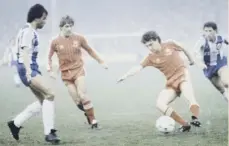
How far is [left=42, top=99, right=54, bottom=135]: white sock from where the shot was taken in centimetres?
257

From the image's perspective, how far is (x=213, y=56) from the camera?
2.96 m

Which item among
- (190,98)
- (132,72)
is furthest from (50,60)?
(190,98)

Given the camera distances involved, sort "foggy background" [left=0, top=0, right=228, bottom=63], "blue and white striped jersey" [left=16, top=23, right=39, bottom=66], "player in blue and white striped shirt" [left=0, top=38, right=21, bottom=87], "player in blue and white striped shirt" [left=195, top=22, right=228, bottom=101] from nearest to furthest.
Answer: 1. "blue and white striped jersey" [left=16, top=23, right=39, bottom=66]
2. "player in blue and white striped shirt" [left=0, top=38, right=21, bottom=87]
3. "foggy background" [left=0, top=0, right=228, bottom=63]
4. "player in blue and white striped shirt" [left=195, top=22, right=228, bottom=101]

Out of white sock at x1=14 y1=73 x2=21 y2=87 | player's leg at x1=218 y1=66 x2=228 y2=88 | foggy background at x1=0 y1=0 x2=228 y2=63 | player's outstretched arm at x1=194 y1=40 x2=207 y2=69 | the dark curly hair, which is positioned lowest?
player's leg at x1=218 y1=66 x2=228 y2=88

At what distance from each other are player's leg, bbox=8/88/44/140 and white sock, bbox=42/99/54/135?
7 cm

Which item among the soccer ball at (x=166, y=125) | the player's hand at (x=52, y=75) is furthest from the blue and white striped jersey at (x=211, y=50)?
the player's hand at (x=52, y=75)

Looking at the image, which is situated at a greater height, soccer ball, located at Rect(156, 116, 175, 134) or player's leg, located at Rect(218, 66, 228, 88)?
player's leg, located at Rect(218, 66, 228, 88)

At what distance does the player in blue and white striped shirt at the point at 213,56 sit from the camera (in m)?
2.86

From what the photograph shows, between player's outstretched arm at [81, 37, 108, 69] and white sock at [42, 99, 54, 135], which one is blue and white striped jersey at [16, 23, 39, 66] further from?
player's outstretched arm at [81, 37, 108, 69]

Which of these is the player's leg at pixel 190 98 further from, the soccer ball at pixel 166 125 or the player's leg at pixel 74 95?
the player's leg at pixel 74 95

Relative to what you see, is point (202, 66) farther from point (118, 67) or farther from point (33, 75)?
point (33, 75)

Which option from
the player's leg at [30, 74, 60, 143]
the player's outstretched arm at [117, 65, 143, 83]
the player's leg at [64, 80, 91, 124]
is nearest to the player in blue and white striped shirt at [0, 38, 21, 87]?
the player's leg at [30, 74, 60, 143]

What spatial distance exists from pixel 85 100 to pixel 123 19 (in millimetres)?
507

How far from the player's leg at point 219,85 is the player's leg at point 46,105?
966mm
